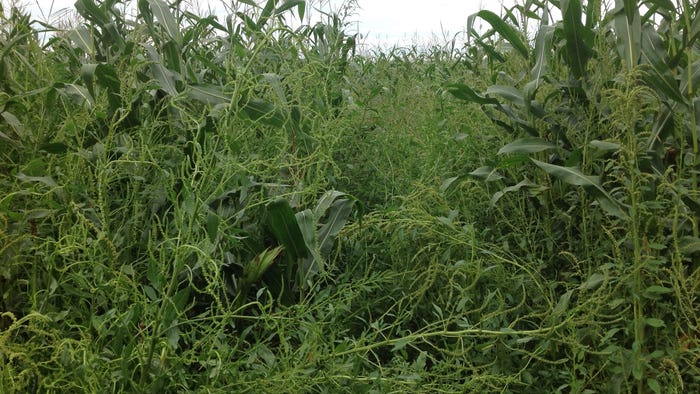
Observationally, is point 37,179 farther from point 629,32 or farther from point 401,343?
point 629,32

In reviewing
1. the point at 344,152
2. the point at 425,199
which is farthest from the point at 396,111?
the point at 425,199

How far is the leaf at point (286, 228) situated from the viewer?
1994 mm

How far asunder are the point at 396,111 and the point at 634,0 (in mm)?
1285

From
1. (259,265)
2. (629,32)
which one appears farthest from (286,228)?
(629,32)

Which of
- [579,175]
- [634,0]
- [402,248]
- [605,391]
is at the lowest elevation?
[605,391]

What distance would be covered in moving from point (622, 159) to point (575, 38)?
0.65 meters

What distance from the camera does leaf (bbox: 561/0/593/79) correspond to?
2.31m

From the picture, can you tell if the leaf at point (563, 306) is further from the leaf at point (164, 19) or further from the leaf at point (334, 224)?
the leaf at point (164, 19)

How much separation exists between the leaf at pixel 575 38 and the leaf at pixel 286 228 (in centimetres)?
110

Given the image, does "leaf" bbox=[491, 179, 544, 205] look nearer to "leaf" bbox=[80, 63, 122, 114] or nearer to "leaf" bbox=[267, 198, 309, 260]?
"leaf" bbox=[267, 198, 309, 260]

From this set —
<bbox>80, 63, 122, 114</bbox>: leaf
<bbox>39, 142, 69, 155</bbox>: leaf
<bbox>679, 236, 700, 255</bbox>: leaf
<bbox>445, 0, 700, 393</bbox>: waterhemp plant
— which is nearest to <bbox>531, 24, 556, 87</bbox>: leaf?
<bbox>445, 0, 700, 393</bbox>: waterhemp plant

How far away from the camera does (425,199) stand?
2410 millimetres

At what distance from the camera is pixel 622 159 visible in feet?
6.04

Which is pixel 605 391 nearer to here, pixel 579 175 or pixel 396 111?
pixel 579 175
